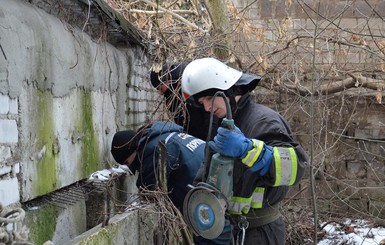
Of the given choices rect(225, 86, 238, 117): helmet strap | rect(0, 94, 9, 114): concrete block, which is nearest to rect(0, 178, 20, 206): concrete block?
rect(0, 94, 9, 114): concrete block

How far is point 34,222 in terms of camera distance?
2.87m

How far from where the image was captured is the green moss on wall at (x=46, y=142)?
2939 millimetres

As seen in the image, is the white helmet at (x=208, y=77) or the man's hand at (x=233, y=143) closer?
the man's hand at (x=233, y=143)

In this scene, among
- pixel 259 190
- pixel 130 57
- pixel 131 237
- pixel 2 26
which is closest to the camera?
pixel 2 26

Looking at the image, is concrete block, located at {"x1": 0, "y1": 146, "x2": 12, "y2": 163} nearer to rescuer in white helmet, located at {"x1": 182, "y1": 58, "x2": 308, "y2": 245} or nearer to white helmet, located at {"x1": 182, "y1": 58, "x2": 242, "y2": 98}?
rescuer in white helmet, located at {"x1": 182, "y1": 58, "x2": 308, "y2": 245}

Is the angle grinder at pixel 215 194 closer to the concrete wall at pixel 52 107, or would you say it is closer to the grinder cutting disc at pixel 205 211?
the grinder cutting disc at pixel 205 211

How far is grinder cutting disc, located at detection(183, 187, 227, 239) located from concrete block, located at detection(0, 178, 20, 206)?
0.92m

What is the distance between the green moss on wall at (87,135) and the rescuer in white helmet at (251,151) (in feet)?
2.71

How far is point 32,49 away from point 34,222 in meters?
0.91

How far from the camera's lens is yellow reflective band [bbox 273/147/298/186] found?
2877 millimetres

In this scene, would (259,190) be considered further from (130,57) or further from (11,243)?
(130,57)

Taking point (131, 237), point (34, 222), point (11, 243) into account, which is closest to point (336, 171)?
point (131, 237)

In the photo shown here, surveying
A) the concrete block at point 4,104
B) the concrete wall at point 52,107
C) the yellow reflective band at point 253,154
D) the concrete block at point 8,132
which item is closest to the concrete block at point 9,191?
the concrete wall at point 52,107

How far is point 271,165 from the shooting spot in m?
2.88
